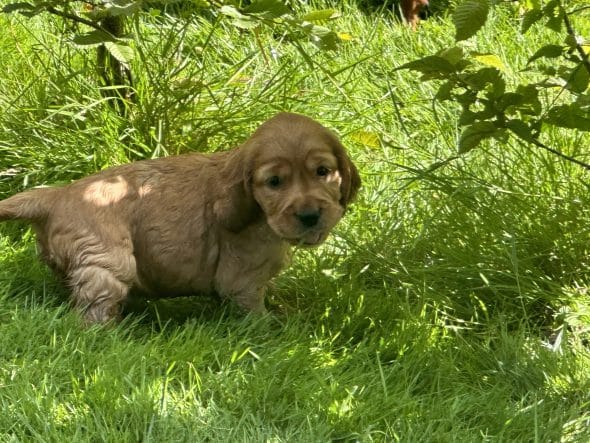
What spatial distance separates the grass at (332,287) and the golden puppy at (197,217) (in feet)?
0.56

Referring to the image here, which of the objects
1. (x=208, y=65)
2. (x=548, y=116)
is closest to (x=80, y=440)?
(x=548, y=116)

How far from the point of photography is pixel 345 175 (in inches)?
179

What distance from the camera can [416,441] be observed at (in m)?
3.50

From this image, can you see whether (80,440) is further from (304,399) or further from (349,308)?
(349,308)

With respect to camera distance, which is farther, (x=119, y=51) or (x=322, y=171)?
(x=119, y=51)

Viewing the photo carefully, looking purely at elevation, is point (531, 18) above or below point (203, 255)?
above

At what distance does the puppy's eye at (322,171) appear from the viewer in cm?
438

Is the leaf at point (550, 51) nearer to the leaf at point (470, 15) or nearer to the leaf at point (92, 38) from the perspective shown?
the leaf at point (470, 15)

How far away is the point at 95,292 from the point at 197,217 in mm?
582

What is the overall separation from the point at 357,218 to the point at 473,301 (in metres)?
0.91

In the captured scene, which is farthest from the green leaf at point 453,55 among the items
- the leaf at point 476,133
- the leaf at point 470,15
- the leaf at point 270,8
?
the leaf at point 270,8

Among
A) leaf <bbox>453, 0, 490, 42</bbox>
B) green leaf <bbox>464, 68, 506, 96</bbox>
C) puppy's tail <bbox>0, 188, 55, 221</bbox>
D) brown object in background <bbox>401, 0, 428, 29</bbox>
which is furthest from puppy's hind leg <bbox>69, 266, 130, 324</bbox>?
brown object in background <bbox>401, 0, 428, 29</bbox>

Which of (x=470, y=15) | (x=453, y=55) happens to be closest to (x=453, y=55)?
(x=453, y=55)

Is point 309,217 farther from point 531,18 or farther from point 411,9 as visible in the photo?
point 411,9
